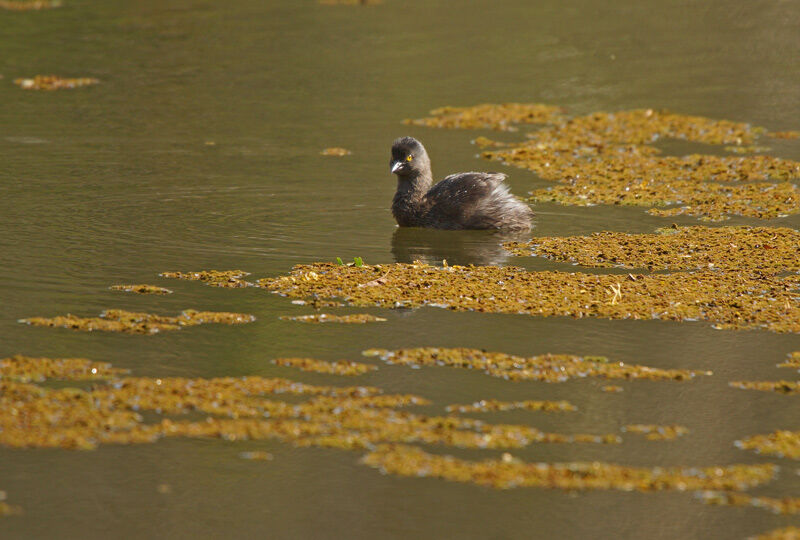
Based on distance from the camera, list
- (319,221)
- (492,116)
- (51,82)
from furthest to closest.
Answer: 1. (51,82)
2. (492,116)
3. (319,221)

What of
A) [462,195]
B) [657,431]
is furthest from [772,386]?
[462,195]

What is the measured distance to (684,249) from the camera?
11672mm

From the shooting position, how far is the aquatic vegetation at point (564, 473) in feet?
21.6

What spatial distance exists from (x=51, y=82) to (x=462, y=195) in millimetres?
11465

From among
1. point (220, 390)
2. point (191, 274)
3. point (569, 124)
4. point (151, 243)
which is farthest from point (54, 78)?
point (220, 390)

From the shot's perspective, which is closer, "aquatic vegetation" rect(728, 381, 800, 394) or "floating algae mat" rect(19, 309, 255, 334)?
"aquatic vegetation" rect(728, 381, 800, 394)

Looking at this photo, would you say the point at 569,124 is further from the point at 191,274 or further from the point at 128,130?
the point at 191,274

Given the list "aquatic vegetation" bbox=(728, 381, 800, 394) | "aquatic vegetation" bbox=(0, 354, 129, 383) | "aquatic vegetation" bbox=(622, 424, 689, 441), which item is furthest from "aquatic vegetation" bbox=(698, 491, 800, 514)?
"aquatic vegetation" bbox=(0, 354, 129, 383)

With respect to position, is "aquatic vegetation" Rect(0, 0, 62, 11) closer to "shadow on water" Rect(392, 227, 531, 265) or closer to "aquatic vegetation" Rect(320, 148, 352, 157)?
"aquatic vegetation" Rect(320, 148, 352, 157)

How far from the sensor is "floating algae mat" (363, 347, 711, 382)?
8203 mm

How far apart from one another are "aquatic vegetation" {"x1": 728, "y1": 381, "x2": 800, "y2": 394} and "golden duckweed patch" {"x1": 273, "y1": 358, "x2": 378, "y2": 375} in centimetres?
238

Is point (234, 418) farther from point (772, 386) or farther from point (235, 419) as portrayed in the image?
point (772, 386)

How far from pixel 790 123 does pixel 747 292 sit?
30.8 feet

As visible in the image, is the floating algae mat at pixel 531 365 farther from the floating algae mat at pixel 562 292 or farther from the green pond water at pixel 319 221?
the floating algae mat at pixel 562 292
